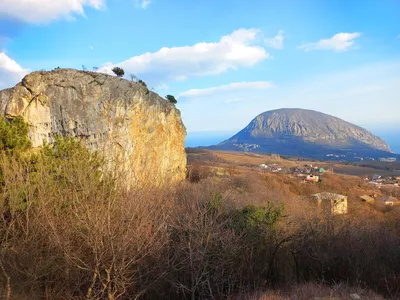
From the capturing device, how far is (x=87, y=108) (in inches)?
917

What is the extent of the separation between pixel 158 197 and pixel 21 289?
172 inches

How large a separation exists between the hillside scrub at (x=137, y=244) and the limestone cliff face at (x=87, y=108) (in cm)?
783

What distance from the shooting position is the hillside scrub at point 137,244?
674 centimetres

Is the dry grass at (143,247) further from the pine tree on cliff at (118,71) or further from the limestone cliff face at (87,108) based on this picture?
the pine tree on cliff at (118,71)

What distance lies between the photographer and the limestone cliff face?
68.4 ft

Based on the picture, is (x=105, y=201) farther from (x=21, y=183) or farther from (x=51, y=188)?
(x=21, y=183)

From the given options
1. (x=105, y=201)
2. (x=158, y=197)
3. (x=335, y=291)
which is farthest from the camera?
(x=335, y=291)

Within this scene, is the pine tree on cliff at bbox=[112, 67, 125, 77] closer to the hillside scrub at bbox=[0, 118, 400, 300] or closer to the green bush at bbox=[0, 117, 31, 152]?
the hillside scrub at bbox=[0, 118, 400, 300]

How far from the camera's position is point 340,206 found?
35000mm

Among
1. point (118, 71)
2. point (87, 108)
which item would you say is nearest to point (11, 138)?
point (87, 108)

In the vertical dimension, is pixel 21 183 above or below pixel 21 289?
above

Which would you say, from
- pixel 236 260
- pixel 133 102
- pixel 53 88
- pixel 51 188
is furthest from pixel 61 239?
pixel 133 102

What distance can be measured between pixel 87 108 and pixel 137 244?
19.1 m

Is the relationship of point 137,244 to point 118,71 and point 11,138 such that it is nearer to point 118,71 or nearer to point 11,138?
point 11,138
